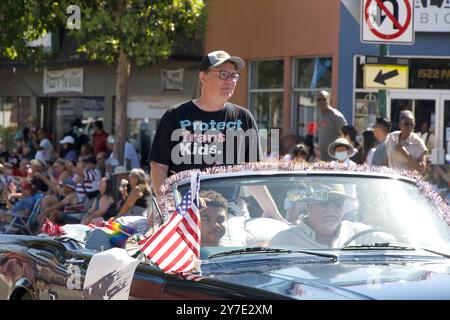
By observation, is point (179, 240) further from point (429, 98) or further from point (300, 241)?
point (429, 98)

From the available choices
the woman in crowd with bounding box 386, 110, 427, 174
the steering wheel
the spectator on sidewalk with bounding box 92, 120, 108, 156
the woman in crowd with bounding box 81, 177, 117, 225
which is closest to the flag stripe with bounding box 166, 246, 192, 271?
the steering wheel

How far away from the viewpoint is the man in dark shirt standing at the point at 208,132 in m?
7.12

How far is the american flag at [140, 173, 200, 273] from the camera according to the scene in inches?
197

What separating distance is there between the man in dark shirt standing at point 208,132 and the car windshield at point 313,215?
1367mm

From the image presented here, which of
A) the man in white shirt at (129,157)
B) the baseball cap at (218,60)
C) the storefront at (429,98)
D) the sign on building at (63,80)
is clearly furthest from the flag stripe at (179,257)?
the sign on building at (63,80)

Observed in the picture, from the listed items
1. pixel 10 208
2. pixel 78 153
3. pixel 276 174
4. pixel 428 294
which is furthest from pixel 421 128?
pixel 428 294

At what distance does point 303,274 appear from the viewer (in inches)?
185

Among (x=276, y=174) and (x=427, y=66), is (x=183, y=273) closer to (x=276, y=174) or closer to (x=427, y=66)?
(x=276, y=174)

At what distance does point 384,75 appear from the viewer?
1165 cm

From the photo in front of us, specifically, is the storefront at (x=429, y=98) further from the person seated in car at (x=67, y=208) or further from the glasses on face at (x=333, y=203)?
the glasses on face at (x=333, y=203)

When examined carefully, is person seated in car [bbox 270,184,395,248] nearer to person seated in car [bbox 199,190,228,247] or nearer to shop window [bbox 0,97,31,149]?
person seated in car [bbox 199,190,228,247]

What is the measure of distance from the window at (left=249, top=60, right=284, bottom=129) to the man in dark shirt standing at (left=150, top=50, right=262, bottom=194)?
12.1 m

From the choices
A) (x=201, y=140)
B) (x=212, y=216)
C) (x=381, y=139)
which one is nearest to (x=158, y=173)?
(x=201, y=140)

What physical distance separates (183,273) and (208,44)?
16.6 meters
